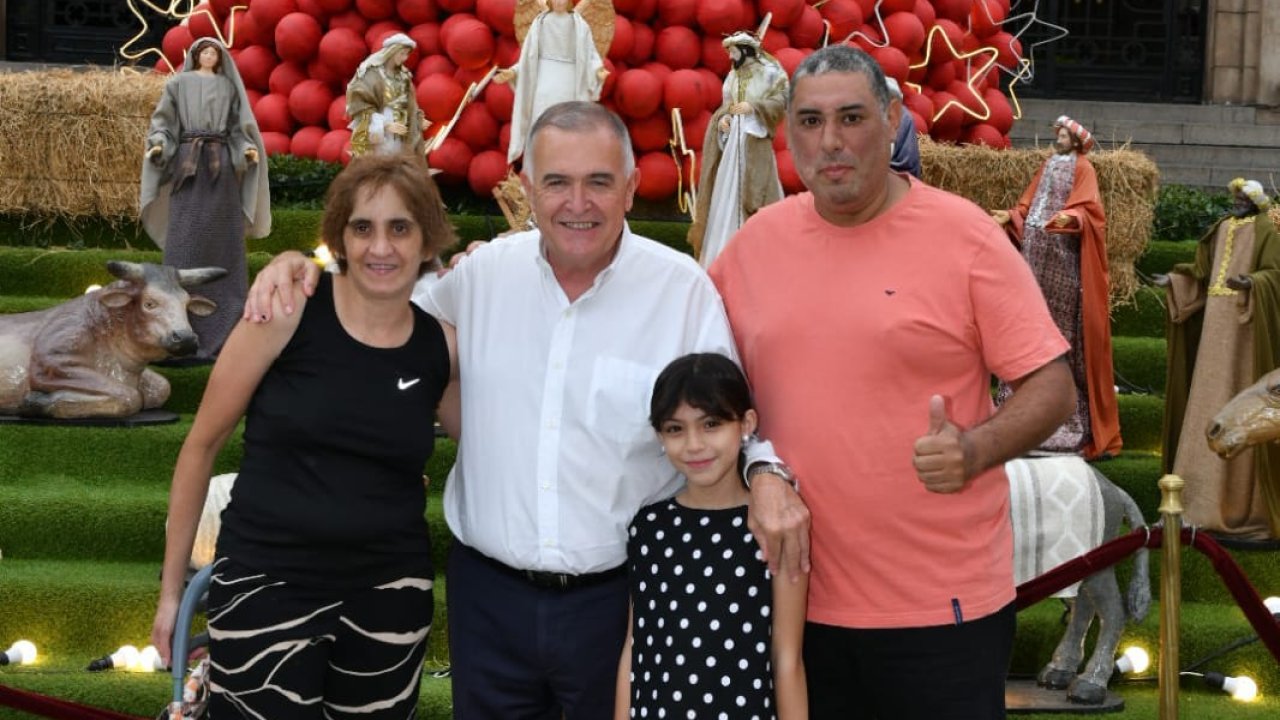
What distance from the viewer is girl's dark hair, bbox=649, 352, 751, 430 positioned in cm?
261

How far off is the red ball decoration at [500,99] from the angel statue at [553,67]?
0.94m

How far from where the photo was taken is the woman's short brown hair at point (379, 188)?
267 centimetres

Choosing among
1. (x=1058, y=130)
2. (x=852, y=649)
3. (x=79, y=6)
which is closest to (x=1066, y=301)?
(x=1058, y=130)

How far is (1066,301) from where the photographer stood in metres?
8.03

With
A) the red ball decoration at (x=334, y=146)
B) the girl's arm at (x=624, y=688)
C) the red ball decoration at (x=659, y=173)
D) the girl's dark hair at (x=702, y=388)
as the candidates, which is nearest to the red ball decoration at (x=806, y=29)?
the red ball decoration at (x=659, y=173)

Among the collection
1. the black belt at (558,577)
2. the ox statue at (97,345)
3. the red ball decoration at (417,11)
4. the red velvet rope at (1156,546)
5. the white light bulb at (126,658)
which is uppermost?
the red ball decoration at (417,11)

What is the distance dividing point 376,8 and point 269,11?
0.84 metres

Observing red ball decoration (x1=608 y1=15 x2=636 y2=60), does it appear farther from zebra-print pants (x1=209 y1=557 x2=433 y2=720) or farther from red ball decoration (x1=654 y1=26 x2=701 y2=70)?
zebra-print pants (x1=209 y1=557 x2=433 y2=720)

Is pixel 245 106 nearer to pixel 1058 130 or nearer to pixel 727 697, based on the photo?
pixel 1058 130

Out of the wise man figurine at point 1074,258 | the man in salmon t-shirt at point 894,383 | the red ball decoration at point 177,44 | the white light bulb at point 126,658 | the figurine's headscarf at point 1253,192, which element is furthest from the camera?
the red ball decoration at point 177,44

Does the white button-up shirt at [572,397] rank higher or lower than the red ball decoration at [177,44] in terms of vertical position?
lower

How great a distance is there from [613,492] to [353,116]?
21.0 feet

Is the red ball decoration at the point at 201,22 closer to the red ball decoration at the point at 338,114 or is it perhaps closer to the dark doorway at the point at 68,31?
the red ball decoration at the point at 338,114

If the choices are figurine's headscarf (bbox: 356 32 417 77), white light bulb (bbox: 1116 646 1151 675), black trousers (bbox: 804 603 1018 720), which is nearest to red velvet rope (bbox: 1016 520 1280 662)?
white light bulb (bbox: 1116 646 1151 675)
